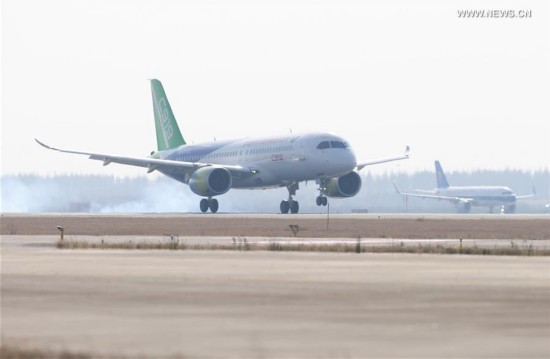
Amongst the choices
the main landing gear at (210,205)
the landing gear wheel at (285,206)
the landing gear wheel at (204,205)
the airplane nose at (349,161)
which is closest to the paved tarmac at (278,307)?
the airplane nose at (349,161)

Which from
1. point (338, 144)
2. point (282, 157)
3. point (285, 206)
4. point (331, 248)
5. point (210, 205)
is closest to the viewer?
point (331, 248)

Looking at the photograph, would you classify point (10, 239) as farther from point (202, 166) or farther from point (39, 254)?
point (202, 166)

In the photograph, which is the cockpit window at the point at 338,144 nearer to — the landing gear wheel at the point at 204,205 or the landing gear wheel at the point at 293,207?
the landing gear wheel at the point at 293,207

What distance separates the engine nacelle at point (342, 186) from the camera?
116188mm

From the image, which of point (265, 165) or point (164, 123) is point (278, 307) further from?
point (164, 123)

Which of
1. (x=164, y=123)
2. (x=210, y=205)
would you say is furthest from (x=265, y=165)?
(x=164, y=123)

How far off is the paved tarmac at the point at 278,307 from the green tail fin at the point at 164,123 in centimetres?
9478

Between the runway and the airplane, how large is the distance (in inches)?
2708

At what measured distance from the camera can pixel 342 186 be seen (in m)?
116

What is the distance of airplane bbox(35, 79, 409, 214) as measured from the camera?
359 feet

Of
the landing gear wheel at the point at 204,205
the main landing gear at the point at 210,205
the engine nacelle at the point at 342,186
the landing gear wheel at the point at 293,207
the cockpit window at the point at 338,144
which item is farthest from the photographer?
the landing gear wheel at the point at 204,205

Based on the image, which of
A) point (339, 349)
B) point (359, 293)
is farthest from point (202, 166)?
point (339, 349)

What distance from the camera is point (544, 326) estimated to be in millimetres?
21297

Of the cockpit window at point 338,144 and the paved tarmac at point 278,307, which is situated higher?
the cockpit window at point 338,144
